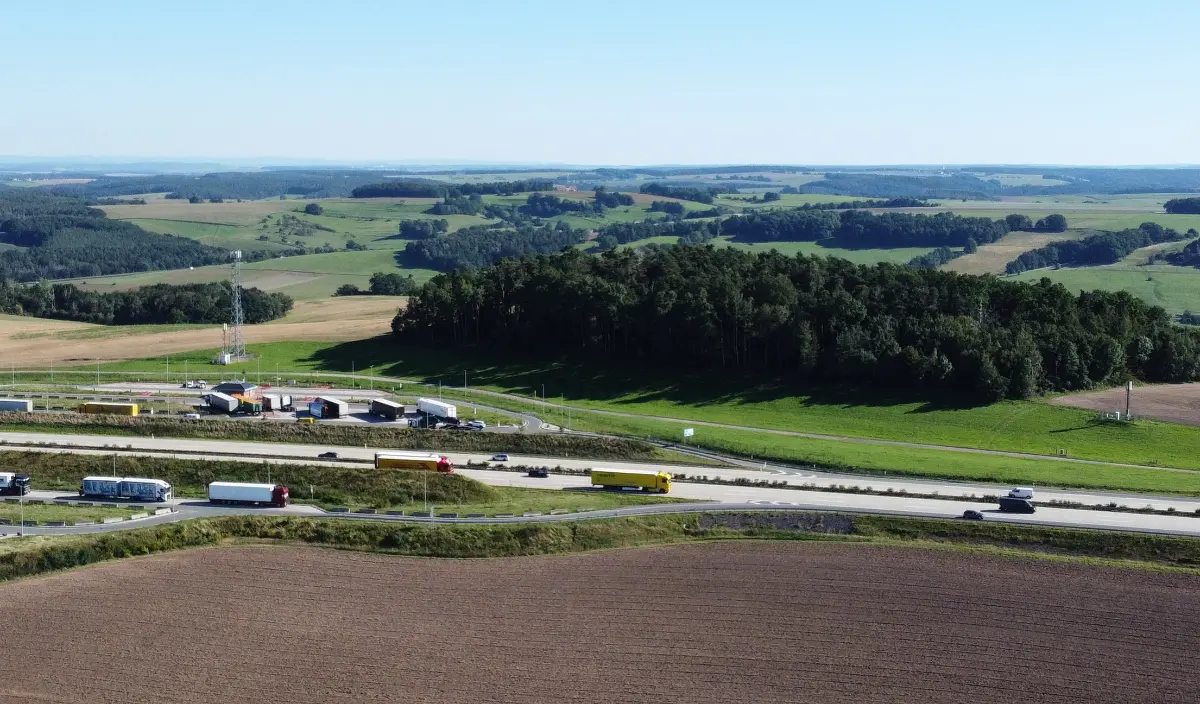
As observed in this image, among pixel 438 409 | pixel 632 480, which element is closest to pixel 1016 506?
pixel 632 480

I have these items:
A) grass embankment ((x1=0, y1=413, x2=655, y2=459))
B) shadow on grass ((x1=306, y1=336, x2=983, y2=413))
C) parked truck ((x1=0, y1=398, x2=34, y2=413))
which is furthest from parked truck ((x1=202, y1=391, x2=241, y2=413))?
shadow on grass ((x1=306, y1=336, x2=983, y2=413))

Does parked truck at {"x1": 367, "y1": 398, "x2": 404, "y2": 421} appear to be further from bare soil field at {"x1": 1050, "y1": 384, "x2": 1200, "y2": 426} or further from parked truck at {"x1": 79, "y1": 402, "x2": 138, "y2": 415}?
bare soil field at {"x1": 1050, "y1": 384, "x2": 1200, "y2": 426}

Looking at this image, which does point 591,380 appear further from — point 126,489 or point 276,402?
point 126,489

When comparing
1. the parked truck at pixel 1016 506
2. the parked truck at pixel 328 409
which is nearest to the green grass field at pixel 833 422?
the parked truck at pixel 1016 506

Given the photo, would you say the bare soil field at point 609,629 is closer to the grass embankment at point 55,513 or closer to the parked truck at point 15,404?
the grass embankment at point 55,513

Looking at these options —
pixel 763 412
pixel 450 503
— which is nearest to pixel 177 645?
pixel 450 503
